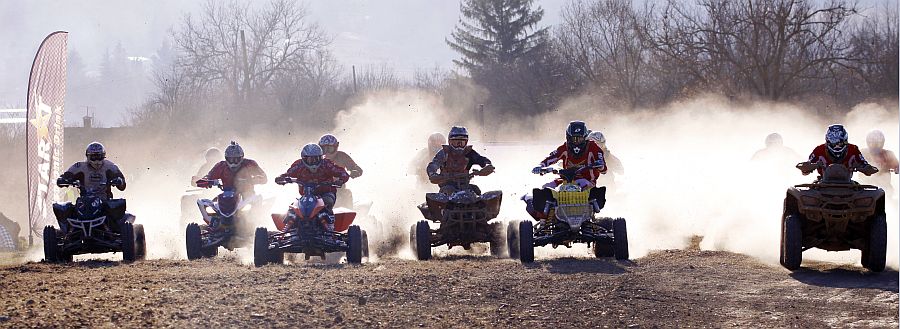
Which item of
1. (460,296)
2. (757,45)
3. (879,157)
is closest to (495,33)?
(757,45)

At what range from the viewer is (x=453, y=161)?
1745 cm

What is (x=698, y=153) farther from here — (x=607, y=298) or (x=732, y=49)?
(x=607, y=298)

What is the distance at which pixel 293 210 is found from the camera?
54.1 feet

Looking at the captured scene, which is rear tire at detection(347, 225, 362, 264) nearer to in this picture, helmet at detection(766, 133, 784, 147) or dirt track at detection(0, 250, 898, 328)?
dirt track at detection(0, 250, 898, 328)

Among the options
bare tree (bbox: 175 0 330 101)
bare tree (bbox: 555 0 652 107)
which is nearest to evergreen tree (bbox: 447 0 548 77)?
bare tree (bbox: 555 0 652 107)

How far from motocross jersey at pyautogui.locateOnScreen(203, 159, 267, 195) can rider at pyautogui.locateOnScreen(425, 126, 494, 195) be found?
274 cm

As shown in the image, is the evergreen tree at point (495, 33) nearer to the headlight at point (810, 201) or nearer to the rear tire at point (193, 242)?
the rear tire at point (193, 242)

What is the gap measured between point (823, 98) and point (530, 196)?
34.6 metres

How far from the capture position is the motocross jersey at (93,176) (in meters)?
18.0

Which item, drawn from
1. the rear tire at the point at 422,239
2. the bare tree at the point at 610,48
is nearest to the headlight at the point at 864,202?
the rear tire at the point at 422,239

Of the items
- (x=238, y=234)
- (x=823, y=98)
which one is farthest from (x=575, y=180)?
(x=823, y=98)

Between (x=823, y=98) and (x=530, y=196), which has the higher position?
(x=823, y=98)

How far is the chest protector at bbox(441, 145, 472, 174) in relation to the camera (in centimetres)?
1741

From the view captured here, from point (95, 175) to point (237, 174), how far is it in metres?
2.04
